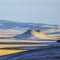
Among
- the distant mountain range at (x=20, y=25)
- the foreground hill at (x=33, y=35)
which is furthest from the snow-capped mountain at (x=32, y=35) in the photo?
the distant mountain range at (x=20, y=25)

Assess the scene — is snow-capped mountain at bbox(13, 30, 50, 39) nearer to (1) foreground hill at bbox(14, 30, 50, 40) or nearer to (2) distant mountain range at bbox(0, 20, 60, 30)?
(1) foreground hill at bbox(14, 30, 50, 40)

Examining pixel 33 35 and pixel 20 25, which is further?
pixel 33 35

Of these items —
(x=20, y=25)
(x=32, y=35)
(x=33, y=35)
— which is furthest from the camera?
(x=32, y=35)

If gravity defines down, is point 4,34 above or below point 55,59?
above

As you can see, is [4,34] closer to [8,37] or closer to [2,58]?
[8,37]

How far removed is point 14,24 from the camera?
26.3 m

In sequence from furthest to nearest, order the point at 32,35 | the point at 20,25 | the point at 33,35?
the point at 32,35, the point at 33,35, the point at 20,25

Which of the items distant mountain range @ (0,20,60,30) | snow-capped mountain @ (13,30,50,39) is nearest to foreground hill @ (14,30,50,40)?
snow-capped mountain @ (13,30,50,39)

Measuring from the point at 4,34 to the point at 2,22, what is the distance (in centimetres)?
327

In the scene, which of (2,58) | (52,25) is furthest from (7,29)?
(2,58)

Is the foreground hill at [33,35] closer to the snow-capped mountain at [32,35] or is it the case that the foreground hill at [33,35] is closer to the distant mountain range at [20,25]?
the snow-capped mountain at [32,35]

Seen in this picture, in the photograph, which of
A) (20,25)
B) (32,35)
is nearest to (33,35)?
(32,35)

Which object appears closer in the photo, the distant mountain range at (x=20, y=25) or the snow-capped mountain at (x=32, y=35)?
the distant mountain range at (x=20, y=25)

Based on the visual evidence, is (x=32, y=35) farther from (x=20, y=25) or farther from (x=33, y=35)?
(x=20, y=25)
